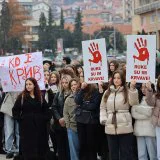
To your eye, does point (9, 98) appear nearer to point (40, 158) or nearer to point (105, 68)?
point (40, 158)

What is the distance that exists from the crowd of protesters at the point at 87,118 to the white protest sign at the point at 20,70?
0.39 m

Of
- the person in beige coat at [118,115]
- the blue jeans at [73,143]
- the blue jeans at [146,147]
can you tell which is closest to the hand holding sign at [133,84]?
the person in beige coat at [118,115]

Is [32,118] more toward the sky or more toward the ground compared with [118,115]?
more toward the ground

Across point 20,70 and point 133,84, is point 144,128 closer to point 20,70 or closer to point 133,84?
point 133,84

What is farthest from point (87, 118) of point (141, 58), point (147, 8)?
point (147, 8)

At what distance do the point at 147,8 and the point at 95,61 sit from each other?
72897 mm

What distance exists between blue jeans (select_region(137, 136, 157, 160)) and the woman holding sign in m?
1.59

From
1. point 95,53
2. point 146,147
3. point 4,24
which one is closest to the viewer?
point 146,147

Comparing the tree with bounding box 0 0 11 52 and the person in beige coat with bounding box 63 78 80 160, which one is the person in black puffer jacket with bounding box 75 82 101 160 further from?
the tree with bounding box 0 0 11 52

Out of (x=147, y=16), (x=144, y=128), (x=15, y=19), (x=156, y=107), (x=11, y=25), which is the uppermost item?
(x=15, y=19)

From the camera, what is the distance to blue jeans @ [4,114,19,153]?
30.9ft

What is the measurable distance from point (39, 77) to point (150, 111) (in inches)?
82.3

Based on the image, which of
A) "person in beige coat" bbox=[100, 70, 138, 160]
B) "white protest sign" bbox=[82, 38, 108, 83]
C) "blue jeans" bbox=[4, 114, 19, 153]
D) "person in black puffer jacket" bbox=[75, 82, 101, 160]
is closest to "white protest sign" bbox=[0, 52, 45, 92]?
"blue jeans" bbox=[4, 114, 19, 153]

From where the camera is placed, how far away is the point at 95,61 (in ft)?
25.8
